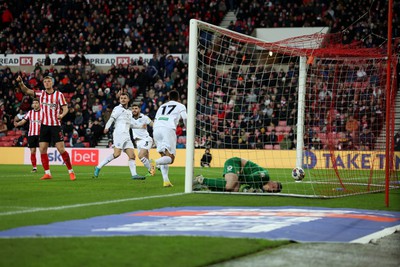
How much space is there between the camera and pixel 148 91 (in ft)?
104

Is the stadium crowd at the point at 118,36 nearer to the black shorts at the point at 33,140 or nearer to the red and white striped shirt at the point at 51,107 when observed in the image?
the black shorts at the point at 33,140

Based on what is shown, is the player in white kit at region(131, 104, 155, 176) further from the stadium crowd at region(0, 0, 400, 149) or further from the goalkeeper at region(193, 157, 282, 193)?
the stadium crowd at region(0, 0, 400, 149)

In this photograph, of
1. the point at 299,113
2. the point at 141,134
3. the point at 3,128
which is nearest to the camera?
the point at 299,113

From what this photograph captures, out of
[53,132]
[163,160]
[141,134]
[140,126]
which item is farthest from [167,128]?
[141,134]

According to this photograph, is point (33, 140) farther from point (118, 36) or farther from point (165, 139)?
point (118, 36)

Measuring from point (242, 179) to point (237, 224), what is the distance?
16.9 ft

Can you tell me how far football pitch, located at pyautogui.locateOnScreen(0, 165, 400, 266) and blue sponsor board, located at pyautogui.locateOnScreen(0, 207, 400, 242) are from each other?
0.36 meters

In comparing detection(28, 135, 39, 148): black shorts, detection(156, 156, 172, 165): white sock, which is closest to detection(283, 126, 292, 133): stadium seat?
detection(28, 135, 39, 148): black shorts

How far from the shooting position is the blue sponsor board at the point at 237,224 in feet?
23.3

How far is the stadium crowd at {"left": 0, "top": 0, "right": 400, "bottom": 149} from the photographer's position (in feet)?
101

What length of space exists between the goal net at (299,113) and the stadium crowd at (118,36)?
2.48m

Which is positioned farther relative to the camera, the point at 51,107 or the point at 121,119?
the point at 121,119

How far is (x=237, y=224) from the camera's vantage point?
7.94 metres

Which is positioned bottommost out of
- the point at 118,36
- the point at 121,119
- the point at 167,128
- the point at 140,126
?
the point at 167,128
